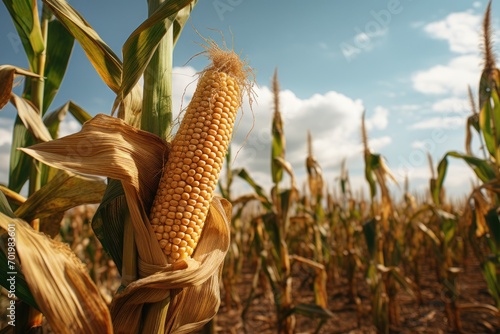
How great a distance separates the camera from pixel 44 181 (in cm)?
218

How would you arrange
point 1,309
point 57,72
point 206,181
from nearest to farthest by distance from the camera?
point 206,181 → point 57,72 → point 1,309

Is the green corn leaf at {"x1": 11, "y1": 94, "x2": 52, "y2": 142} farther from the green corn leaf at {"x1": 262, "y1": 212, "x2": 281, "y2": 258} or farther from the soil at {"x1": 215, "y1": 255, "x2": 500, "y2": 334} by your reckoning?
the soil at {"x1": 215, "y1": 255, "x2": 500, "y2": 334}

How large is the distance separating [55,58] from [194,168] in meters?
1.83

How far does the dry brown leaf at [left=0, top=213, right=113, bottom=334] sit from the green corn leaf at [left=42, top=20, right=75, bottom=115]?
1.61 m

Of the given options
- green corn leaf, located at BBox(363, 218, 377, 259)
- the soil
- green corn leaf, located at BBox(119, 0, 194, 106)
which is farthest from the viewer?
the soil

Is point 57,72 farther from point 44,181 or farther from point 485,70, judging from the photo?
point 485,70

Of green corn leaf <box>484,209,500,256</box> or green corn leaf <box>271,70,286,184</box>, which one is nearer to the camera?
green corn leaf <box>484,209,500,256</box>

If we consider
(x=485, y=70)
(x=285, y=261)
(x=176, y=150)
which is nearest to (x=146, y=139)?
(x=176, y=150)

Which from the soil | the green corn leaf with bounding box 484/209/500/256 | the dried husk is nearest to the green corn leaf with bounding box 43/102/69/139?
the dried husk

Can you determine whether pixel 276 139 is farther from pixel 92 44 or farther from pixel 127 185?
pixel 127 185

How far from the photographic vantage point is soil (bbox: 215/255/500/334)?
5312 millimetres

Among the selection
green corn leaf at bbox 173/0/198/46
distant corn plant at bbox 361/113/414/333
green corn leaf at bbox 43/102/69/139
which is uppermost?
green corn leaf at bbox 173/0/198/46

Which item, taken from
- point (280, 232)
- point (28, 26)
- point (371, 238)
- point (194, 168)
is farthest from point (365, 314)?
point (28, 26)

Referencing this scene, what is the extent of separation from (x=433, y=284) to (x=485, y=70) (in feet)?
20.2
